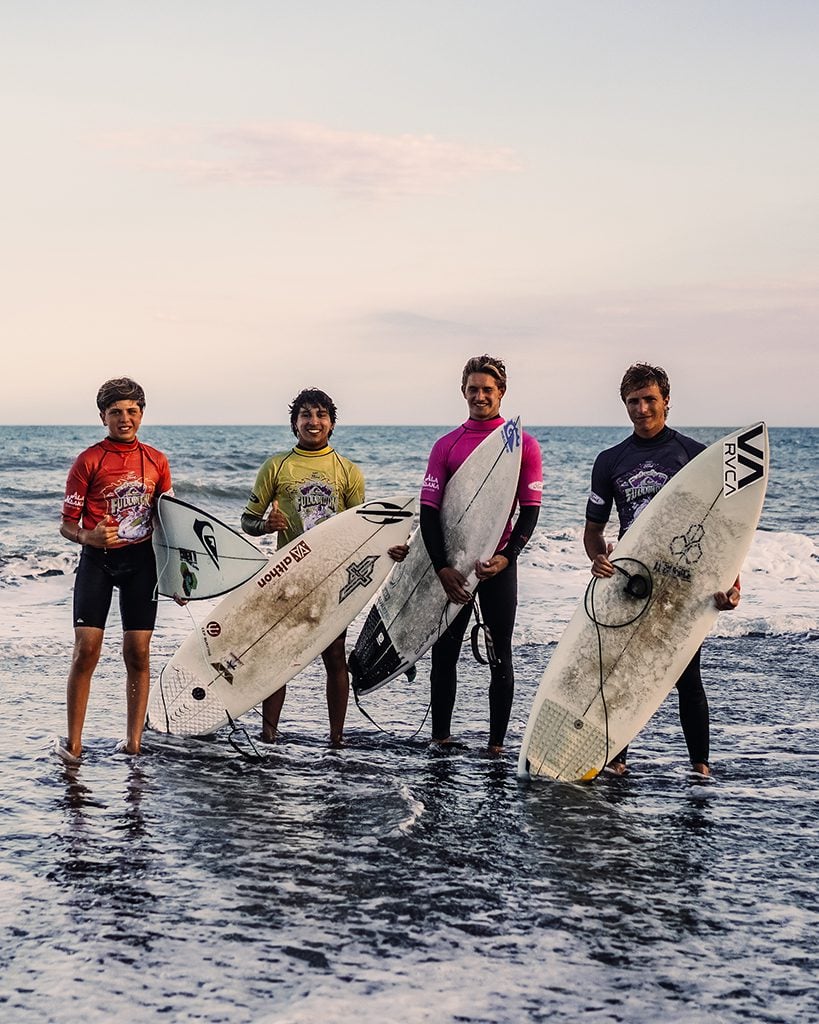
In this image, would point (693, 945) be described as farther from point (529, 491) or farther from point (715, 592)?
point (529, 491)

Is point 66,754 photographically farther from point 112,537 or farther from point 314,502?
point 314,502

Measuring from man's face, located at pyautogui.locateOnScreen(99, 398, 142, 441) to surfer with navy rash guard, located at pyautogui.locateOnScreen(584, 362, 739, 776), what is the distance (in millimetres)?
2118

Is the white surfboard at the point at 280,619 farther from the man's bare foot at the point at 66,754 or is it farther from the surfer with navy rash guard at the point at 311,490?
the man's bare foot at the point at 66,754

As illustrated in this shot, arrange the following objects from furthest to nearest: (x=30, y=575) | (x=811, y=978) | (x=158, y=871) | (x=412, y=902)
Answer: (x=30, y=575)
(x=158, y=871)
(x=412, y=902)
(x=811, y=978)

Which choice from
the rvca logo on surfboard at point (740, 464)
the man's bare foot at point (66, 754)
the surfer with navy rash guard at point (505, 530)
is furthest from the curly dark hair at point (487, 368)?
the man's bare foot at point (66, 754)

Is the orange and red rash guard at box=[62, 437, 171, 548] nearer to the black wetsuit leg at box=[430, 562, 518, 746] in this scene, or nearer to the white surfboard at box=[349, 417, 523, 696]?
the white surfboard at box=[349, 417, 523, 696]

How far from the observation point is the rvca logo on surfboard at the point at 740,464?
15.5 feet

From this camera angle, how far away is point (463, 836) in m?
3.81

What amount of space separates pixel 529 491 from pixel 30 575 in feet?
25.5

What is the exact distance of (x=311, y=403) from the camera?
16.5ft

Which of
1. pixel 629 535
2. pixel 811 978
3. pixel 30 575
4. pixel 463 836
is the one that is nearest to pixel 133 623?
pixel 463 836

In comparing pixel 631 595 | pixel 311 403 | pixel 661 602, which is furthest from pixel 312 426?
pixel 661 602

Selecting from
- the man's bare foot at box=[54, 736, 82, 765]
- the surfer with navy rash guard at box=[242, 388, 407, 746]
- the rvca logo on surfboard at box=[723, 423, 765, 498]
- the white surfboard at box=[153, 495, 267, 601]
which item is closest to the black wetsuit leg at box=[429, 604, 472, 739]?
the surfer with navy rash guard at box=[242, 388, 407, 746]

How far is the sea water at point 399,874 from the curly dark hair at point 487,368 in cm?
182
